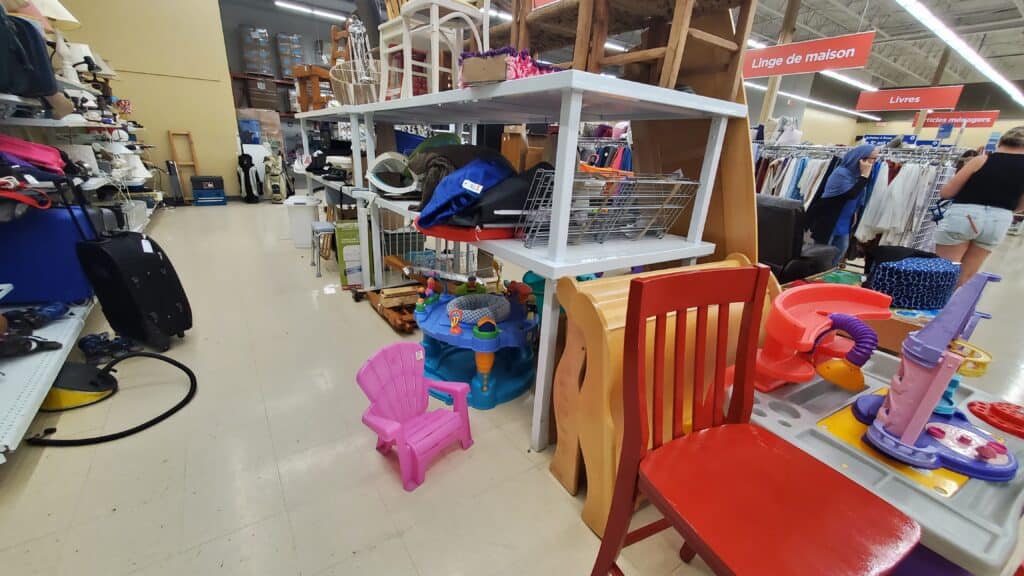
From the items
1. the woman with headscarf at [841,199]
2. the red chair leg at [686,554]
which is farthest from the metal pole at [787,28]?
the red chair leg at [686,554]

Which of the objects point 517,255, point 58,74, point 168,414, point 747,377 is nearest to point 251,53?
point 58,74

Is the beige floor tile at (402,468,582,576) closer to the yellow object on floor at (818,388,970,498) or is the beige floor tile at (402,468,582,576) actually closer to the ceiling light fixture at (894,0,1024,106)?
the yellow object on floor at (818,388,970,498)

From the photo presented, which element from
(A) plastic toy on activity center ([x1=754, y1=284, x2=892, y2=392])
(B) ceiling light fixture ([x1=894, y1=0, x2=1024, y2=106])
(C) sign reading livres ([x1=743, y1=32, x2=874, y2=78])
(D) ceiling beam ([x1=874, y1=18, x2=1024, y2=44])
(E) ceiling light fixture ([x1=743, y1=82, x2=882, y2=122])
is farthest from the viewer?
(E) ceiling light fixture ([x1=743, y1=82, x2=882, y2=122])

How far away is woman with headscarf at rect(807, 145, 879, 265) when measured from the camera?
3324 millimetres

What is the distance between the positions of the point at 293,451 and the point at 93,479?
0.62 m

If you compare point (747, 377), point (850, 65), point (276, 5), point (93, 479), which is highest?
point (276, 5)

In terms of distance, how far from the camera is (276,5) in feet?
30.0

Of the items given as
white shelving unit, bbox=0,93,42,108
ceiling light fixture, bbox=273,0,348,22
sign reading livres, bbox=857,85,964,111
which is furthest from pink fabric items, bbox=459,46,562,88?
sign reading livres, bbox=857,85,964,111

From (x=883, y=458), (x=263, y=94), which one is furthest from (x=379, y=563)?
(x=263, y=94)

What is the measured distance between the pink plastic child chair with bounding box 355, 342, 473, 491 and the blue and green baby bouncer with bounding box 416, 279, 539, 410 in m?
0.24

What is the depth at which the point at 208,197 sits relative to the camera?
7164 millimetres

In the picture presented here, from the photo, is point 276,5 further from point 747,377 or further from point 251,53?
point 747,377

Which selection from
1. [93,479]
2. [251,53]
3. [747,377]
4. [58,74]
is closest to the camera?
[747,377]

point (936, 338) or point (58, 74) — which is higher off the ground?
point (58, 74)
